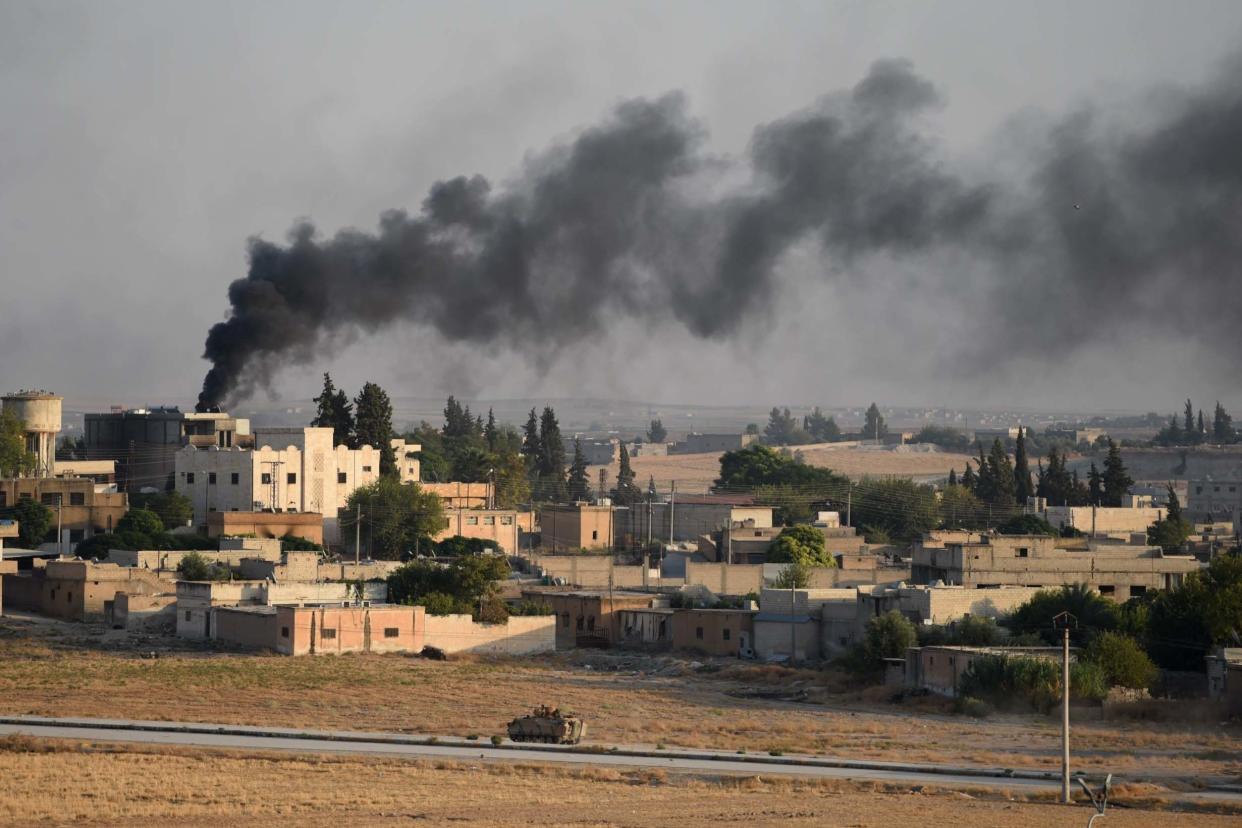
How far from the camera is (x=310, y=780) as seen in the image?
109ft

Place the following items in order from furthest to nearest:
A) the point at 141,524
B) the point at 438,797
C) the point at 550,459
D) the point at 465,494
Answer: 1. the point at 550,459
2. the point at 465,494
3. the point at 141,524
4. the point at 438,797

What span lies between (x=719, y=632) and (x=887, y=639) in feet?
24.4

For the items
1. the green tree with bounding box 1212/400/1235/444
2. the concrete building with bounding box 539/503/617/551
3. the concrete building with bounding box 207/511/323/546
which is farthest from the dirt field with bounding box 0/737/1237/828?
the green tree with bounding box 1212/400/1235/444

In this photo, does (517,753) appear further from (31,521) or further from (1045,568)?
(31,521)

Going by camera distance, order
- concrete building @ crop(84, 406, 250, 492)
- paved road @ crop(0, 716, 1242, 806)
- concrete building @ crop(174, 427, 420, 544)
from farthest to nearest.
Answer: concrete building @ crop(84, 406, 250, 492)
concrete building @ crop(174, 427, 420, 544)
paved road @ crop(0, 716, 1242, 806)

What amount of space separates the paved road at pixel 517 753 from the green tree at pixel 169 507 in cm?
3294

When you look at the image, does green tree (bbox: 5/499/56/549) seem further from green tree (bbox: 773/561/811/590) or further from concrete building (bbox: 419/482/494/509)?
green tree (bbox: 773/561/811/590)

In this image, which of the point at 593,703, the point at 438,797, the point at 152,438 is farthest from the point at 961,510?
the point at 438,797

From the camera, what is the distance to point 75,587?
59.6 m

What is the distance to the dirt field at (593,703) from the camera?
39219 mm

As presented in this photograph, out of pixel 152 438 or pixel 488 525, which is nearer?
pixel 488 525

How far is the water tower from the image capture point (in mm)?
80562

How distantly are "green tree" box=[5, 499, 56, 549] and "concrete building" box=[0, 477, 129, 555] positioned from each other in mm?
448

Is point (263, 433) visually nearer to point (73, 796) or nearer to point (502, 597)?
point (502, 597)
